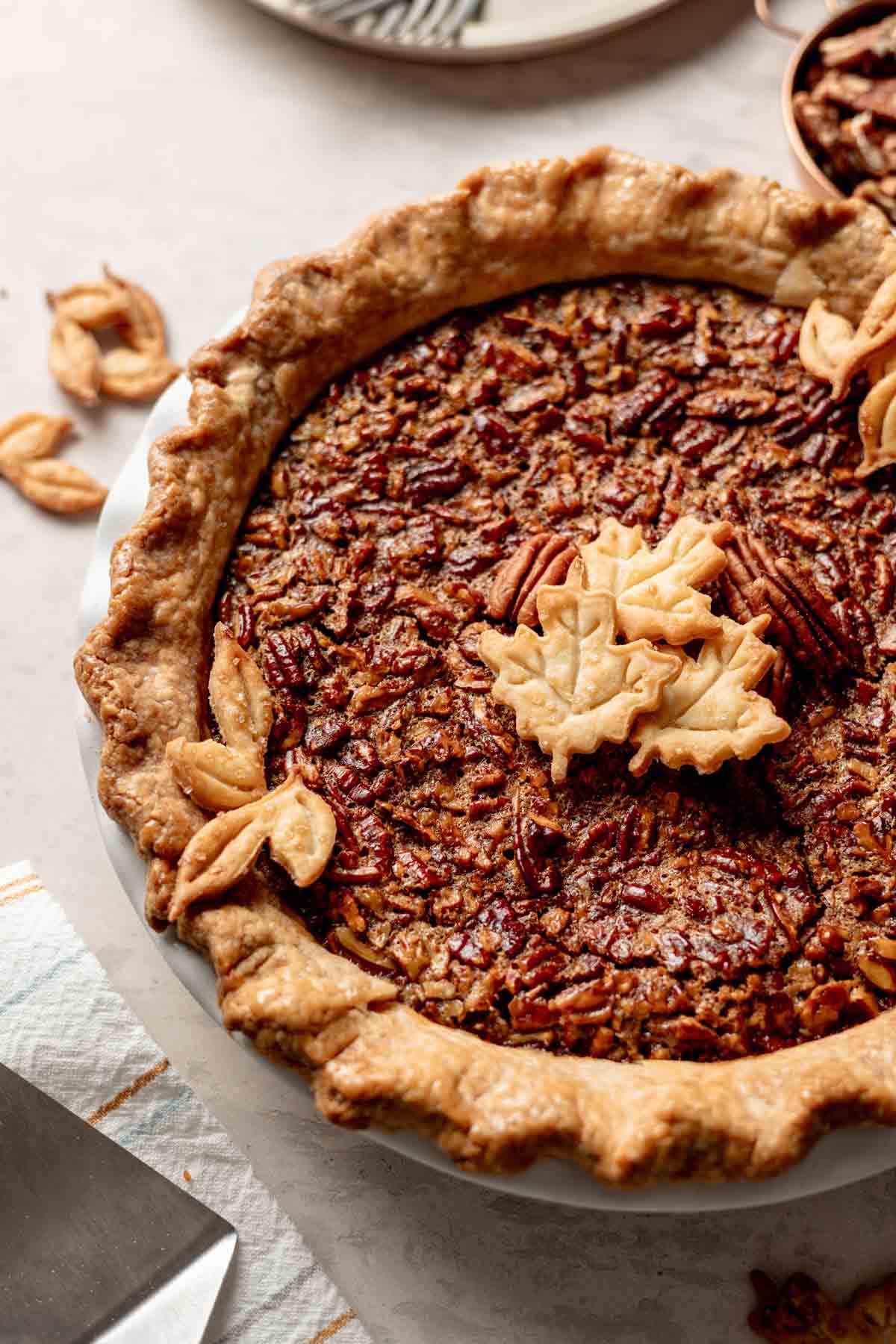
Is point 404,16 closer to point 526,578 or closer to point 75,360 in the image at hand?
point 75,360

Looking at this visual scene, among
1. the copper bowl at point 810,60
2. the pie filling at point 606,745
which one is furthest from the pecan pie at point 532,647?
the copper bowl at point 810,60

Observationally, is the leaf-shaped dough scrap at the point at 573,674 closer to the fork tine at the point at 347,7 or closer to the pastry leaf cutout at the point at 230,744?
the pastry leaf cutout at the point at 230,744

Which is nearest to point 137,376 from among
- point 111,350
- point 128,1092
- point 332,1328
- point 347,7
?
point 111,350

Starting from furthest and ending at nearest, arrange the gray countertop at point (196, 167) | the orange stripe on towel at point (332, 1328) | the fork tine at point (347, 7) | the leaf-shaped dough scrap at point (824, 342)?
the fork tine at point (347, 7) → the gray countertop at point (196, 167) → the leaf-shaped dough scrap at point (824, 342) → the orange stripe on towel at point (332, 1328)

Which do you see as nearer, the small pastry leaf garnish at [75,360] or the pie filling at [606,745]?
the pie filling at [606,745]

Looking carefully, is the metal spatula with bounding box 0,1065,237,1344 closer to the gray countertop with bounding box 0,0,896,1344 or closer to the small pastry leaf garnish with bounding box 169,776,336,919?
the gray countertop with bounding box 0,0,896,1344

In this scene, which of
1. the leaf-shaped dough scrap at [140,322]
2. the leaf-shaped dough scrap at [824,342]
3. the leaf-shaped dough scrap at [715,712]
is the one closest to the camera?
the leaf-shaped dough scrap at [715,712]

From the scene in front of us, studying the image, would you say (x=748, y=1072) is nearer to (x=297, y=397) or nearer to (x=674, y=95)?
(x=297, y=397)
